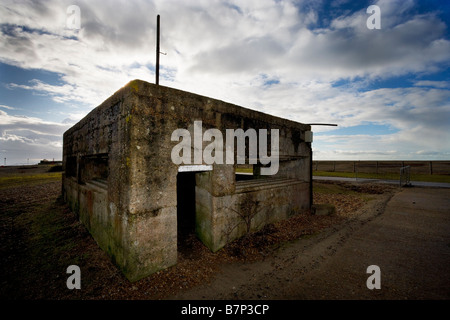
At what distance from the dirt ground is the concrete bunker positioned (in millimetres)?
301

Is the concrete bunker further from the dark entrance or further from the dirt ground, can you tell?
the dirt ground

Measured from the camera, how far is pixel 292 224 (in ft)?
20.0

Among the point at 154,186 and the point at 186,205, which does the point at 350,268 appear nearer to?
the point at 154,186

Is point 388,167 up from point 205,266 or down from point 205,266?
up

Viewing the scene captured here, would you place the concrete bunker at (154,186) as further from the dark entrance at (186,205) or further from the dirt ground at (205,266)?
the dirt ground at (205,266)

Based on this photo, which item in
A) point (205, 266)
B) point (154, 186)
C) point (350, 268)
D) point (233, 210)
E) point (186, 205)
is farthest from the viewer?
point (186, 205)

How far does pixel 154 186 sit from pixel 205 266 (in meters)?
1.93

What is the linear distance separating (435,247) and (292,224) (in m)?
3.28

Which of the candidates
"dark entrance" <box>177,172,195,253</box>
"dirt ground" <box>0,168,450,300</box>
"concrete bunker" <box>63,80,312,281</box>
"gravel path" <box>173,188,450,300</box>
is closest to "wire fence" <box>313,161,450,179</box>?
"gravel path" <box>173,188,450,300</box>

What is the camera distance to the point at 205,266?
3752 mm

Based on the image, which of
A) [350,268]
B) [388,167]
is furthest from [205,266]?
[388,167]

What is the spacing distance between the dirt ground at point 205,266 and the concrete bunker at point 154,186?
0.30m
